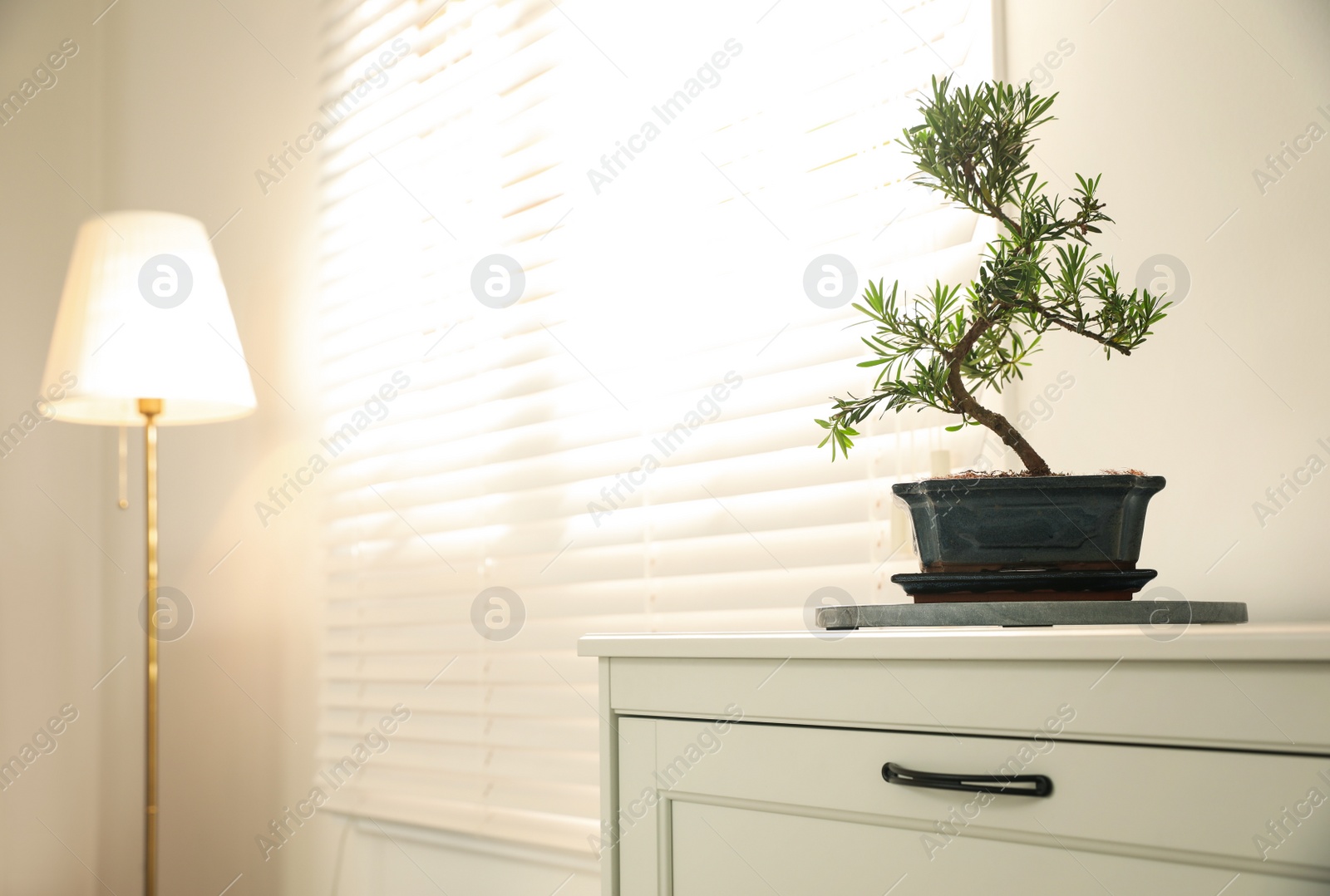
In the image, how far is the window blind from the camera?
1324mm

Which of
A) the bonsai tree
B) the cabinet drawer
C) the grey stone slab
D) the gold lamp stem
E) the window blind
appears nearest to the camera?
the cabinet drawer

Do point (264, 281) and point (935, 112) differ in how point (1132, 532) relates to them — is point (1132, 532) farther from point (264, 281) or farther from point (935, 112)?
point (264, 281)

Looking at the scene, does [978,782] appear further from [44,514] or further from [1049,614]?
[44,514]

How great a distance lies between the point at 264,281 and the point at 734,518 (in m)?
1.55

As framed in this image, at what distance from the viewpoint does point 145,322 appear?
191 centimetres

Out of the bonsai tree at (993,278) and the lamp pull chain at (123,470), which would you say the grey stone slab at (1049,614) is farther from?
the lamp pull chain at (123,470)

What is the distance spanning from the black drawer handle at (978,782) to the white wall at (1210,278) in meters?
0.44

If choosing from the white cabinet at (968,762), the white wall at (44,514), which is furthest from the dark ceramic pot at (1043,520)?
the white wall at (44,514)

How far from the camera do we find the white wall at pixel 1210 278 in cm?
94

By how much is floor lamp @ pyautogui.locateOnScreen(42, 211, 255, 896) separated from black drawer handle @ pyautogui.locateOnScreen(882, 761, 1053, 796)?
1.67 metres

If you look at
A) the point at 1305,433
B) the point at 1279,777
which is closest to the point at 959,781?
the point at 1279,777

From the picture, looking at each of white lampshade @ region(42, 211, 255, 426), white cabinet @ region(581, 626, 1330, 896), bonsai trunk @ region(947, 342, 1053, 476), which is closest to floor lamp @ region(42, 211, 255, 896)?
white lampshade @ region(42, 211, 255, 426)

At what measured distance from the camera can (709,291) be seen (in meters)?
1.49

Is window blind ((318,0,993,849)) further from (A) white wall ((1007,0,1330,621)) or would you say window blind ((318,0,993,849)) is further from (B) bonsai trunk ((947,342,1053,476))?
(B) bonsai trunk ((947,342,1053,476))
